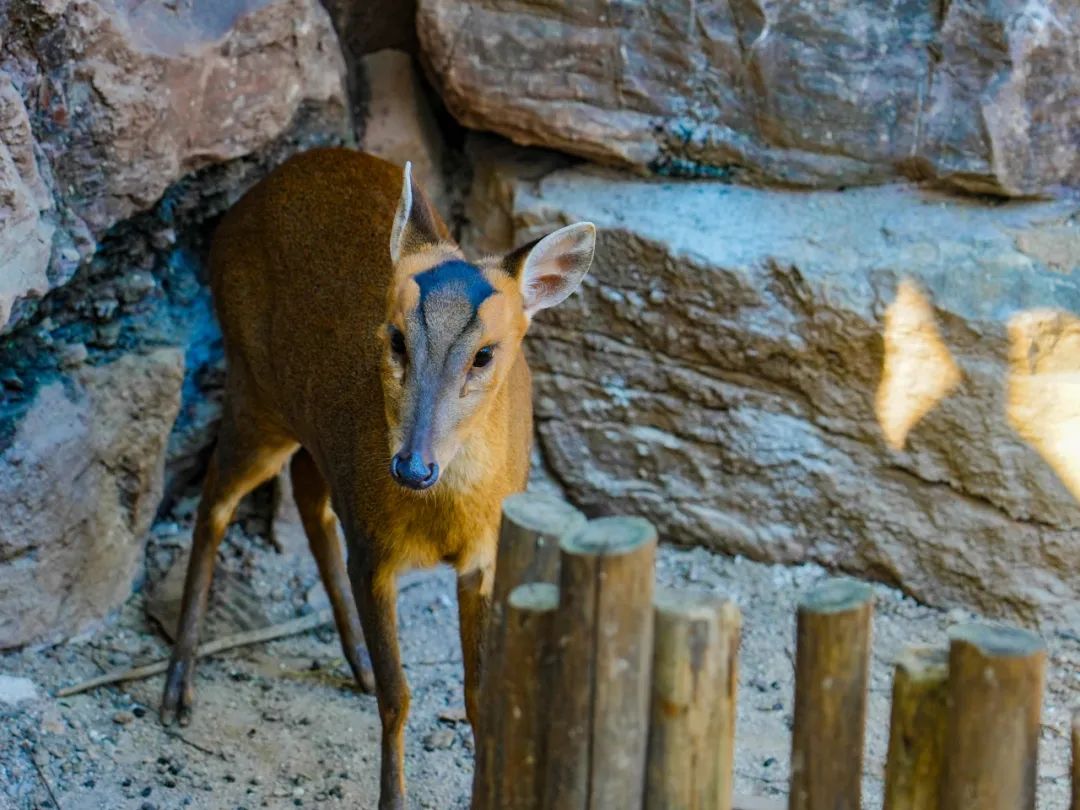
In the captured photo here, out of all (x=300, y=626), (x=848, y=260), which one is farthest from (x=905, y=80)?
(x=300, y=626)

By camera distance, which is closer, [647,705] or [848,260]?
[647,705]

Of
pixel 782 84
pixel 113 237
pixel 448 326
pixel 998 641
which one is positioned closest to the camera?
pixel 998 641

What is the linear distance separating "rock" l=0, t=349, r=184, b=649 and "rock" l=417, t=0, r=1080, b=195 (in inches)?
60.1

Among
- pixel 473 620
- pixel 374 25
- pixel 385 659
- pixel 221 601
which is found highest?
pixel 374 25

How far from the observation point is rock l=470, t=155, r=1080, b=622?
5094 millimetres

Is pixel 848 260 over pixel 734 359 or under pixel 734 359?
over

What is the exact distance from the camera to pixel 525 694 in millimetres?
2775

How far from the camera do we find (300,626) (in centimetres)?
564

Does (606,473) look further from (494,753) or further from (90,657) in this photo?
(494,753)

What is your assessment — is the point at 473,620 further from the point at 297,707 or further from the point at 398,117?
the point at 398,117

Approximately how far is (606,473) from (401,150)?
1.42m

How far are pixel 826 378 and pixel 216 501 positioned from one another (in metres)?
2.09

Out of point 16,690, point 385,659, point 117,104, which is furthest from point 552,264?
point 16,690

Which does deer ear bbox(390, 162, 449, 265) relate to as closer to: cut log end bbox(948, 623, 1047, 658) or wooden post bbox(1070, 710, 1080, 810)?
cut log end bbox(948, 623, 1047, 658)
